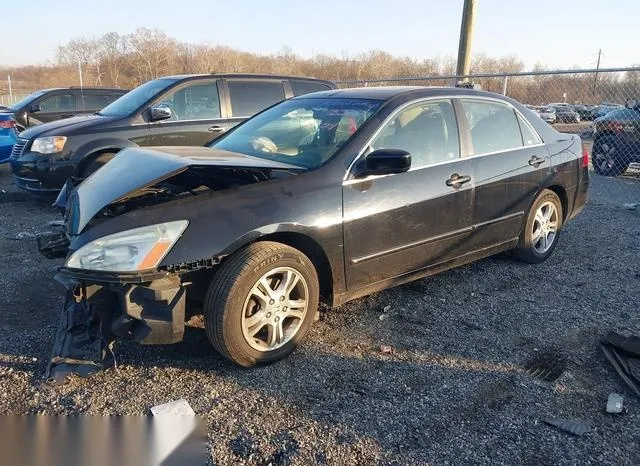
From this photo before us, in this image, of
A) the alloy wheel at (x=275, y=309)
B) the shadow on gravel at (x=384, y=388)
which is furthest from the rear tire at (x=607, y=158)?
the alloy wheel at (x=275, y=309)

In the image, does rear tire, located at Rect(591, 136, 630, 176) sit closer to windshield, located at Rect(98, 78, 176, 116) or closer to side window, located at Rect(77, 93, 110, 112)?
windshield, located at Rect(98, 78, 176, 116)

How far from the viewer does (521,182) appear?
4.64 metres

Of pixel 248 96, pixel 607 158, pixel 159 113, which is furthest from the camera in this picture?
pixel 607 158

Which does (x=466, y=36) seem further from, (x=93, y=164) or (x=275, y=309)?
(x=275, y=309)

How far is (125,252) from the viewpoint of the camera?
109 inches

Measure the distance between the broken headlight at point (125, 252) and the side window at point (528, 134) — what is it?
350cm

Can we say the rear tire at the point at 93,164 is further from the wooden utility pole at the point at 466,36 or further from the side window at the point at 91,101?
the wooden utility pole at the point at 466,36

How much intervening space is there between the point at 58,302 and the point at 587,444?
3673 millimetres

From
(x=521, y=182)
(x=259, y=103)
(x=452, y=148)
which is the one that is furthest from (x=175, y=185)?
(x=259, y=103)

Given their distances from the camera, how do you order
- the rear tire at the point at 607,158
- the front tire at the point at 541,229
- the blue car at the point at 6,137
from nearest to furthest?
the front tire at the point at 541,229, the blue car at the point at 6,137, the rear tire at the point at 607,158

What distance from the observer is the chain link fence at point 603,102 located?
962 cm

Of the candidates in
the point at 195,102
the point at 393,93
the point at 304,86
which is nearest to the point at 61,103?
the point at 195,102

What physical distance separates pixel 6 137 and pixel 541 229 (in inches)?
362

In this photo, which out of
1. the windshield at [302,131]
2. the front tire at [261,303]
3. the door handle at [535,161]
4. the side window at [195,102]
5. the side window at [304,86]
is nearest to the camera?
the front tire at [261,303]
